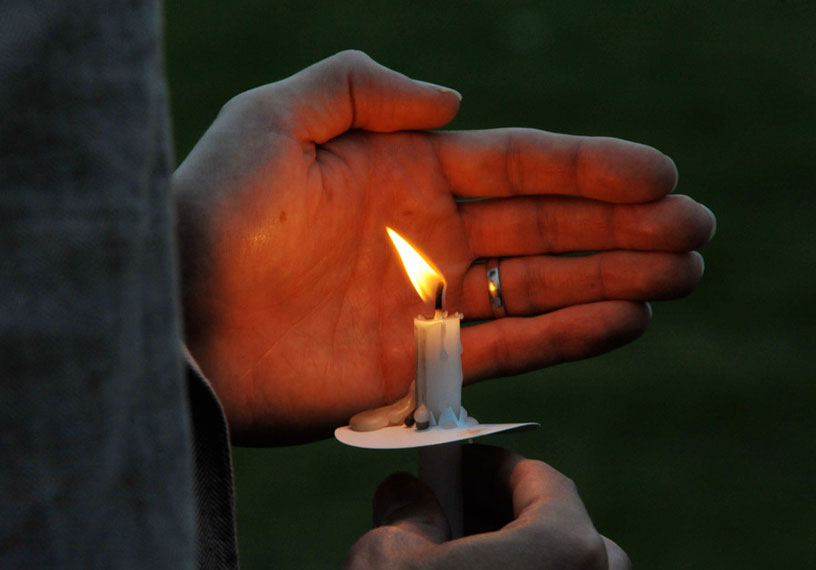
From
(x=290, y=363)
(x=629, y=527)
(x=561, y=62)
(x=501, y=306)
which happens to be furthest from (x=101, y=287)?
(x=561, y=62)

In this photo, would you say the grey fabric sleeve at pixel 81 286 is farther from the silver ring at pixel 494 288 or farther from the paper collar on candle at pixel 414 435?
the silver ring at pixel 494 288

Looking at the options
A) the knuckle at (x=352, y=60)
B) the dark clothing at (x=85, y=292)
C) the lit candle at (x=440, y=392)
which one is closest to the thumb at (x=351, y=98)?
the knuckle at (x=352, y=60)

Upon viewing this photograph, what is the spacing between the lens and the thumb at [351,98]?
1.08 meters

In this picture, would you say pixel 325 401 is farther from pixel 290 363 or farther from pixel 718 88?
pixel 718 88

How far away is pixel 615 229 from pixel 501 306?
0.18 meters

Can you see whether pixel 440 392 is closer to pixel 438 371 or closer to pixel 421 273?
pixel 438 371

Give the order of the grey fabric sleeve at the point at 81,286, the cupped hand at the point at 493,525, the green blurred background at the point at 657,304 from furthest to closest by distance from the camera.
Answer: the green blurred background at the point at 657,304 → the cupped hand at the point at 493,525 → the grey fabric sleeve at the point at 81,286

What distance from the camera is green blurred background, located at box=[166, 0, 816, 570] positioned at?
5.56 ft

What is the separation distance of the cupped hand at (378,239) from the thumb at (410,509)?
26 centimetres

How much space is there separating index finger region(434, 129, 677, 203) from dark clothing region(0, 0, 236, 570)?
31.2 inches

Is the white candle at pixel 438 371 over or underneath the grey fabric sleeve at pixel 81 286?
underneath

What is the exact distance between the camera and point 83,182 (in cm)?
30

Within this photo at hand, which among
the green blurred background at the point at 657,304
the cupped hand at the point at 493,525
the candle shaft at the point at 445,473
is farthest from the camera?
the green blurred background at the point at 657,304

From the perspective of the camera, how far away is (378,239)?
1.14m
